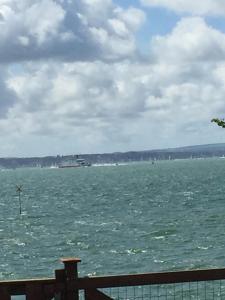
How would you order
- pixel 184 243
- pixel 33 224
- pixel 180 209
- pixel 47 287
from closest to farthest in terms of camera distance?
pixel 47 287 → pixel 184 243 → pixel 33 224 → pixel 180 209

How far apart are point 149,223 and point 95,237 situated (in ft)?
28.1

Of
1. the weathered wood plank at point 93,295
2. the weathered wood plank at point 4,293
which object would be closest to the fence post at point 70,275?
the weathered wood plank at point 93,295

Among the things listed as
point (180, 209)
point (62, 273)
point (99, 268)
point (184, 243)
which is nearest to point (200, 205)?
point (180, 209)

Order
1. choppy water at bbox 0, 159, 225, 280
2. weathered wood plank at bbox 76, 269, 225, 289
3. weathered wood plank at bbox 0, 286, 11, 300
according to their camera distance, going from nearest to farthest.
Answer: weathered wood plank at bbox 0, 286, 11, 300, weathered wood plank at bbox 76, 269, 225, 289, choppy water at bbox 0, 159, 225, 280

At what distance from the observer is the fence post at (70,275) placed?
27.3ft

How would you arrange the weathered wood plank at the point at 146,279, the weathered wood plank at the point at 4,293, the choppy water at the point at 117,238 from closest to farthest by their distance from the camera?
the weathered wood plank at the point at 4,293, the weathered wood plank at the point at 146,279, the choppy water at the point at 117,238

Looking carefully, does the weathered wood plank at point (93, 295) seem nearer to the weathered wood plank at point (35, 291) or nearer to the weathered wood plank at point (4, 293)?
the weathered wood plank at point (35, 291)

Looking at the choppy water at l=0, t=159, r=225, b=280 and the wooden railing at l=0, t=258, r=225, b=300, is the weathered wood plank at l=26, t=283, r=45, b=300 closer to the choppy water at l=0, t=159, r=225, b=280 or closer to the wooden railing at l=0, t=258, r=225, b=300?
the wooden railing at l=0, t=258, r=225, b=300

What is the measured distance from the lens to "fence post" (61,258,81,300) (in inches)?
328

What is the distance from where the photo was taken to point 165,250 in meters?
33.4

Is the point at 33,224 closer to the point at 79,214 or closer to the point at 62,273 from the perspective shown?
the point at 79,214

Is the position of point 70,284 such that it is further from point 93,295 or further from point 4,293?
point 4,293

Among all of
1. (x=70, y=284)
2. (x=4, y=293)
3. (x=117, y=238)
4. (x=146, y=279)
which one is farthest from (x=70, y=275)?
(x=117, y=238)

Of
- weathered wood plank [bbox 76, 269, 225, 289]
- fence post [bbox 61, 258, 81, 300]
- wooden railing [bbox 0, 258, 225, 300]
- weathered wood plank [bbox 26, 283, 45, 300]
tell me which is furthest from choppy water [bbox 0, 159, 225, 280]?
weathered wood plank [bbox 26, 283, 45, 300]
